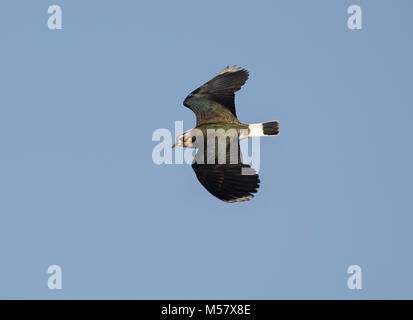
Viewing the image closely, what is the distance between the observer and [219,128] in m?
15.6

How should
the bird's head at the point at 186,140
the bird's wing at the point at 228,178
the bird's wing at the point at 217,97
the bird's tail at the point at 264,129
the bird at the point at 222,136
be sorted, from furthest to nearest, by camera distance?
1. the bird's wing at the point at 217,97
2. the bird's tail at the point at 264,129
3. the bird's head at the point at 186,140
4. the bird at the point at 222,136
5. the bird's wing at the point at 228,178

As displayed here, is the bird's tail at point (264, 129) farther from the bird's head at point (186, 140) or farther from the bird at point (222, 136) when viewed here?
the bird's head at point (186, 140)

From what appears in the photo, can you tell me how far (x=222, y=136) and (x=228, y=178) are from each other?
129cm

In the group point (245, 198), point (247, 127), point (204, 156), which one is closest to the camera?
point (245, 198)

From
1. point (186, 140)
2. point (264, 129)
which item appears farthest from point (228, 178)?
point (264, 129)

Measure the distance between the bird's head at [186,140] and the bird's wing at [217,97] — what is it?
72cm

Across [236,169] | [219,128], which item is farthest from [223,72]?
[236,169]

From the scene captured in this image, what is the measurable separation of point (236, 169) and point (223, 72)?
3268mm

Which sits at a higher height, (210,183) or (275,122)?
(275,122)

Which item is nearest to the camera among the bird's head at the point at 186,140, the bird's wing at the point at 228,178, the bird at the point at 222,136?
the bird's wing at the point at 228,178

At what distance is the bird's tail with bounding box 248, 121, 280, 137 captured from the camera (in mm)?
15844

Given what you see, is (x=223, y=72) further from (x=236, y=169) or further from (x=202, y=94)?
(x=236, y=169)

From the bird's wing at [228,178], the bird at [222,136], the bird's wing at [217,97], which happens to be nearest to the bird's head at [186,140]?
the bird at [222,136]

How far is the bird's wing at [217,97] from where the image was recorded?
638 inches
